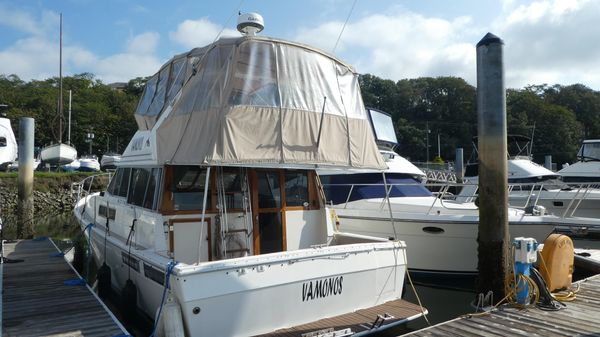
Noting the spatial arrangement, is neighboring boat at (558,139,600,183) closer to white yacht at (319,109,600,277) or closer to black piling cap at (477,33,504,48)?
white yacht at (319,109,600,277)

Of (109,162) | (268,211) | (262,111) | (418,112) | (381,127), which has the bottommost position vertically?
(268,211)

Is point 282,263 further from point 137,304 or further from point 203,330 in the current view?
point 137,304

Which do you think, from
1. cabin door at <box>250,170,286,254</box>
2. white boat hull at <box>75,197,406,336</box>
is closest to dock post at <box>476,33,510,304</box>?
white boat hull at <box>75,197,406,336</box>

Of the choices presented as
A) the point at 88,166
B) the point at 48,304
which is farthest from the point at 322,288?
the point at 88,166

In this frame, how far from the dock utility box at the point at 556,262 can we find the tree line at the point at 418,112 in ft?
162

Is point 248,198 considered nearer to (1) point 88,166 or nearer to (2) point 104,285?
(2) point 104,285

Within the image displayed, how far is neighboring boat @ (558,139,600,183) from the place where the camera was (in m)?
17.0

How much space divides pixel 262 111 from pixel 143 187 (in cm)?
262

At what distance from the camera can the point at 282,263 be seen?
201 inches

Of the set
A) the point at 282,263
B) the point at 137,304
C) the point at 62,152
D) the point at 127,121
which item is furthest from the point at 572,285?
the point at 127,121

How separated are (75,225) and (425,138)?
56.7m

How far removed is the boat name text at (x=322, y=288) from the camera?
5305 millimetres

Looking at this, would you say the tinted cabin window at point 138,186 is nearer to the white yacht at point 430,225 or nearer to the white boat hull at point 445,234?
the white yacht at point 430,225

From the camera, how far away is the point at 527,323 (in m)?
5.87
